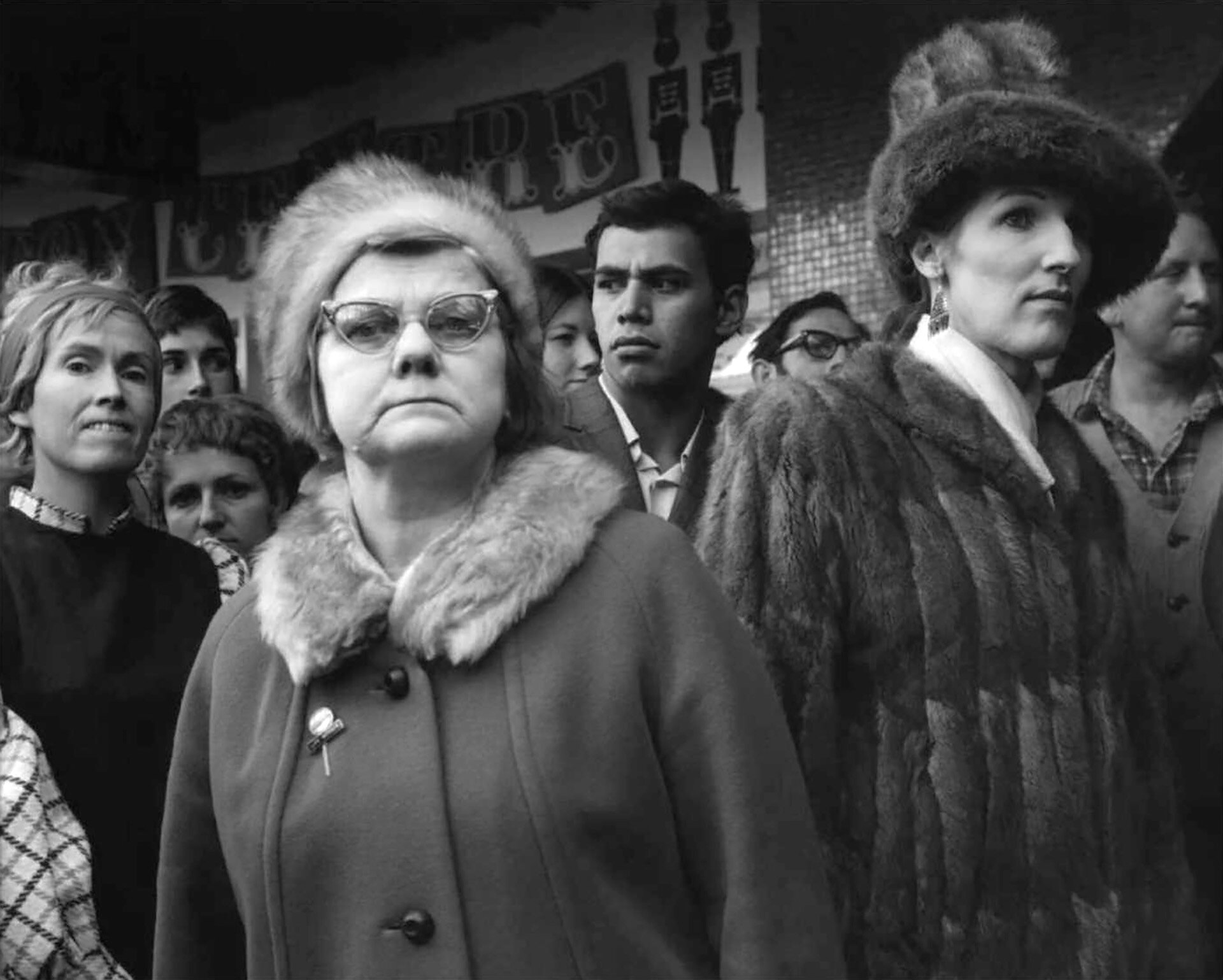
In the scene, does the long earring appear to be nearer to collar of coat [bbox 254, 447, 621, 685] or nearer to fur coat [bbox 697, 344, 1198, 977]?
fur coat [bbox 697, 344, 1198, 977]

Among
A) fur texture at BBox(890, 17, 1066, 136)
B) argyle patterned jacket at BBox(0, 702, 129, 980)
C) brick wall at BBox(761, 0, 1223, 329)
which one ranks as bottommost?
argyle patterned jacket at BBox(0, 702, 129, 980)

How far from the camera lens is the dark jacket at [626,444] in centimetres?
352

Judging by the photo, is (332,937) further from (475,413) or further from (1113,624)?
(1113,624)

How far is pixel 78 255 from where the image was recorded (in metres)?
7.72

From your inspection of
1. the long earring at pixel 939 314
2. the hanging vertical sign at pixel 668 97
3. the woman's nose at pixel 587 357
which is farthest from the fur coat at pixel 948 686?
the hanging vertical sign at pixel 668 97

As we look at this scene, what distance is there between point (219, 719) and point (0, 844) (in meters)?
0.75

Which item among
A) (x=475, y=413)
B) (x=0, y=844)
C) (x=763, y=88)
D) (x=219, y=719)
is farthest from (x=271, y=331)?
(x=763, y=88)

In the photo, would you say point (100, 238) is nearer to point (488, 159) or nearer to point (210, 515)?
point (488, 159)

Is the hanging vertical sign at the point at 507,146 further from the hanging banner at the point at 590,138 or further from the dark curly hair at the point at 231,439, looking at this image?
the dark curly hair at the point at 231,439

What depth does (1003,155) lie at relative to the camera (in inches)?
104

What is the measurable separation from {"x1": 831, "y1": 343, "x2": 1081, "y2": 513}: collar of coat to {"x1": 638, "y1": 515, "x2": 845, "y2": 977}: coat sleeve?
0.65 meters

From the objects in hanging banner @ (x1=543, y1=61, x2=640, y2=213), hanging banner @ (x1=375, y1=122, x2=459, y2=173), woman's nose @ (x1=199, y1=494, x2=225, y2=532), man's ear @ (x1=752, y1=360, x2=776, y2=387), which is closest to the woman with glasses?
woman's nose @ (x1=199, y1=494, x2=225, y2=532)

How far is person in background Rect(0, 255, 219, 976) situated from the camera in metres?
2.88

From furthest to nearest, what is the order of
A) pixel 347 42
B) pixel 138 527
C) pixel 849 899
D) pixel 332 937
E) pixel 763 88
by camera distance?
pixel 347 42 < pixel 763 88 < pixel 138 527 < pixel 849 899 < pixel 332 937
